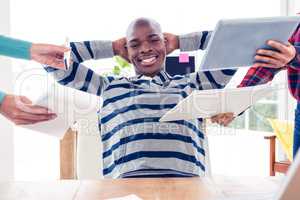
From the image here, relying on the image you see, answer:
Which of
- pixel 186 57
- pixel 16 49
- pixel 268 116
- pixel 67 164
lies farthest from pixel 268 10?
pixel 16 49

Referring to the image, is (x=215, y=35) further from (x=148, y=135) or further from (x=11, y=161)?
(x=11, y=161)

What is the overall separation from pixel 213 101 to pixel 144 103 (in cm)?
30

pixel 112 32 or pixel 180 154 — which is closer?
pixel 180 154

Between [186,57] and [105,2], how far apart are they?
1.06m

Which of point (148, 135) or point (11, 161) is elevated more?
point (148, 135)

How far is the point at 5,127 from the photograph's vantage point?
2.82m

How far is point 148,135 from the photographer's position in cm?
135

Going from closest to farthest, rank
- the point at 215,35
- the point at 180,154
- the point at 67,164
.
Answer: the point at 215,35 → the point at 180,154 → the point at 67,164

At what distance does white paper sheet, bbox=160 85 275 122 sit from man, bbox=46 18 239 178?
170 millimetres

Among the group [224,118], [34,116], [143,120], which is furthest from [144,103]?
[34,116]

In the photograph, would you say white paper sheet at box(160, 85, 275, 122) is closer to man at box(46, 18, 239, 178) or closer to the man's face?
man at box(46, 18, 239, 178)

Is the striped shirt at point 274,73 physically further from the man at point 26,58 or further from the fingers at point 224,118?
the man at point 26,58

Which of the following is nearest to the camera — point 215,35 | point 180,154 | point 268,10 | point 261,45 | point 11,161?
point 215,35

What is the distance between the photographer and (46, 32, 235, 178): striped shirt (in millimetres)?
1326
